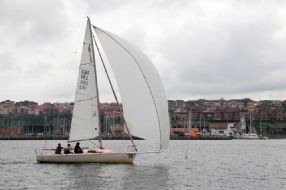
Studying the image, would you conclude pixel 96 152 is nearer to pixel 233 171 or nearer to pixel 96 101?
pixel 96 101

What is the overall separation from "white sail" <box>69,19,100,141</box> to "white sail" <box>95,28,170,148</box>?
2.33 m

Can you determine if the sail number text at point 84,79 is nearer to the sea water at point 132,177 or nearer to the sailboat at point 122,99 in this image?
the sailboat at point 122,99

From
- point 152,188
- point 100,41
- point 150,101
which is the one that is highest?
point 100,41

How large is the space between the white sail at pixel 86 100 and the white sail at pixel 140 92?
2.33m

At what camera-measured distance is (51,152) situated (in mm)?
40438

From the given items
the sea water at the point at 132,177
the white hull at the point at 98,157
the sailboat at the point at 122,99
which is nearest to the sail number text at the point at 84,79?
the sailboat at the point at 122,99

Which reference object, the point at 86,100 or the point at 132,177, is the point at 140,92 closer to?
the point at 86,100

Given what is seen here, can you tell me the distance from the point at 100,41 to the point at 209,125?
15644 cm

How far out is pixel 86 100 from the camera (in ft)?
123

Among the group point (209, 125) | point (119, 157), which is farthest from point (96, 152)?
point (209, 125)

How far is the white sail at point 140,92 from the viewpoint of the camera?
3428 centimetres

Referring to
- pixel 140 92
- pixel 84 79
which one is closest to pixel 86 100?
pixel 84 79

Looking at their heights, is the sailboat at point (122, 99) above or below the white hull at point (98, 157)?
above

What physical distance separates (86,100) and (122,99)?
3.38 metres
